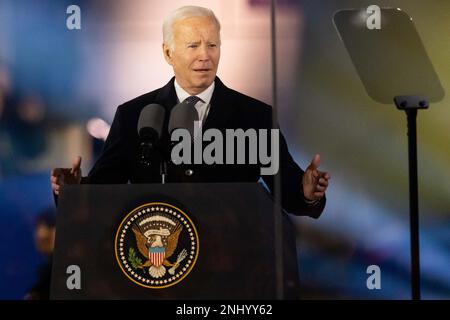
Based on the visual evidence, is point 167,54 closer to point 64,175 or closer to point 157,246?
point 64,175

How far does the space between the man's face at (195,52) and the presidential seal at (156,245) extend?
2.88 ft

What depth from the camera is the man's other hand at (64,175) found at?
19.0 feet

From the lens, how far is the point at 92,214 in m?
5.27

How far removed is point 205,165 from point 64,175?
0.71m

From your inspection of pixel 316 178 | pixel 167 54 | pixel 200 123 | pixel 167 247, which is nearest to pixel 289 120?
pixel 316 178

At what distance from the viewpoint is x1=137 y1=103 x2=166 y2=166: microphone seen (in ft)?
18.0

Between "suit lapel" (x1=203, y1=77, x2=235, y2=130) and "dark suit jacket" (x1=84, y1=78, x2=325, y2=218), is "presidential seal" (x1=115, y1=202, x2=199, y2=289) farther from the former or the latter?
"suit lapel" (x1=203, y1=77, x2=235, y2=130)

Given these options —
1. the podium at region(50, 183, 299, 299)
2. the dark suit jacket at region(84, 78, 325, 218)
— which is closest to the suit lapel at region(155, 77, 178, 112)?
the dark suit jacket at region(84, 78, 325, 218)

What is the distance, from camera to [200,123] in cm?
582

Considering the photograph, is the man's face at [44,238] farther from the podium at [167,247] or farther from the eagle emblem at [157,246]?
the eagle emblem at [157,246]

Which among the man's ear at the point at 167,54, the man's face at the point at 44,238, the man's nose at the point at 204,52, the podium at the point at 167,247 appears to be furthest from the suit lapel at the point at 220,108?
the man's face at the point at 44,238

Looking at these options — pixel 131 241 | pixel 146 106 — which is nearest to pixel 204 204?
pixel 131 241

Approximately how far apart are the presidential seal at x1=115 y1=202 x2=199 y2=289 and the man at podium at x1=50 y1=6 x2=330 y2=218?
341 millimetres
